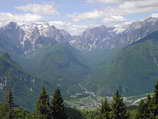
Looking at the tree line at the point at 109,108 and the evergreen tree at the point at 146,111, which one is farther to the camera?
the evergreen tree at the point at 146,111

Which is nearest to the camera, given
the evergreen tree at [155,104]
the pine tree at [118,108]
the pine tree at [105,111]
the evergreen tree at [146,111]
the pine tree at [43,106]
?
the evergreen tree at [155,104]

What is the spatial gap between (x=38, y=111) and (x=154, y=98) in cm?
2290

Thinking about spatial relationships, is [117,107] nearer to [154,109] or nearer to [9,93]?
[154,109]

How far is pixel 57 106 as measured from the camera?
206 feet

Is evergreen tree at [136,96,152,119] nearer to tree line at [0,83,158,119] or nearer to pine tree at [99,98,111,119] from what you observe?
tree line at [0,83,158,119]

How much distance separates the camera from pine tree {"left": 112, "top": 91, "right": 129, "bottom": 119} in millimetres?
62438

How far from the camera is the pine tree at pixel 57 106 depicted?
203 feet

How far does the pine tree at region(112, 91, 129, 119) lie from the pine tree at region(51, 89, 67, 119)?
981 cm

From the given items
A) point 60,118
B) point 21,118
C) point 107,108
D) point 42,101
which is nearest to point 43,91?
point 42,101

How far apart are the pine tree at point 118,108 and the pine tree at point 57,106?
386 inches

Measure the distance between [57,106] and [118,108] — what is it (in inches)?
463

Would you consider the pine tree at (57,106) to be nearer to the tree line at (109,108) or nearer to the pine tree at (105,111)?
the tree line at (109,108)

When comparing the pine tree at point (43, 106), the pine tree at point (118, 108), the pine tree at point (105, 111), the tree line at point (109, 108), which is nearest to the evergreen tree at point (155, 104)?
the tree line at point (109, 108)

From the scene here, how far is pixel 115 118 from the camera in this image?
6281 centimetres
